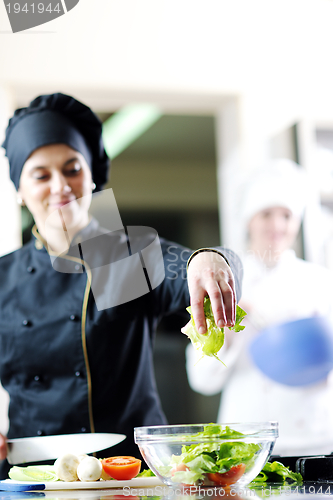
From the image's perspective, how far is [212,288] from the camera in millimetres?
780

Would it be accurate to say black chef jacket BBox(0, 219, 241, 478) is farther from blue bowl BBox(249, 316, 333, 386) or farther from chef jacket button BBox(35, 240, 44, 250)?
blue bowl BBox(249, 316, 333, 386)

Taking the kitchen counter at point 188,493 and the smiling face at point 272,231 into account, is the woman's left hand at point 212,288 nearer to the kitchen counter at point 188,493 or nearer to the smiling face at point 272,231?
the kitchen counter at point 188,493

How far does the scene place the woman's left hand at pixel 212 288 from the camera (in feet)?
2.51

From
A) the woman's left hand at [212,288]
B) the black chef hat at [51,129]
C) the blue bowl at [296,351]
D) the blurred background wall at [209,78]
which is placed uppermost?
the blurred background wall at [209,78]

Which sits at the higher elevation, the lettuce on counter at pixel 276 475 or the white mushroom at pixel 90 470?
the white mushroom at pixel 90 470

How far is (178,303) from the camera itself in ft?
4.42

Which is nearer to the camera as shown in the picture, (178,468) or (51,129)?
(178,468)

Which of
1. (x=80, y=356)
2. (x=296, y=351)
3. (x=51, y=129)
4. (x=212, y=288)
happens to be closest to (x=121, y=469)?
(x=212, y=288)

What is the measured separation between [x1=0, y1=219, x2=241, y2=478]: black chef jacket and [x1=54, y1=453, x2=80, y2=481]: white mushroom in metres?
0.47

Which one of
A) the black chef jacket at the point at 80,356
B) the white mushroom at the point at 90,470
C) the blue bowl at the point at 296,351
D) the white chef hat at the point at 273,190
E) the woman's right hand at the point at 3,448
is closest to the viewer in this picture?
the white mushroom at the point at 90,470

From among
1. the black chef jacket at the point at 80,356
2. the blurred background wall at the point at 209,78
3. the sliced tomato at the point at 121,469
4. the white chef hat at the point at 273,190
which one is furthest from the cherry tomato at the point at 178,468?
the blurred background wall at the point at 209,78

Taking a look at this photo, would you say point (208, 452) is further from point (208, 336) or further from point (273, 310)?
point (273, 310)

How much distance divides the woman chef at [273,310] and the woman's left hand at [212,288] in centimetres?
122

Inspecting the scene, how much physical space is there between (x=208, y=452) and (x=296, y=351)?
1210mm
